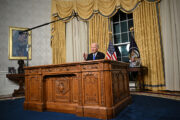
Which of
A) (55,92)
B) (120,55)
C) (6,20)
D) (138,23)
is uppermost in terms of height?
(6,20)

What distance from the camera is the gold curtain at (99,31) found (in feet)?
18.2

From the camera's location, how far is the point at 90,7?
5.73m

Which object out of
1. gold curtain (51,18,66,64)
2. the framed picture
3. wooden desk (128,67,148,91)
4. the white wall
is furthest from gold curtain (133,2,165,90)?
the framed picture

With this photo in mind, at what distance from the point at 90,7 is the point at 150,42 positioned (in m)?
2.78

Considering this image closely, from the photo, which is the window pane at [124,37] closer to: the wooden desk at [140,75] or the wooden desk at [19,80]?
the wooden desk at [140,75]

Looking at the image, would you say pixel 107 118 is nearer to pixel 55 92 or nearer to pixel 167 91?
pixel 55 92

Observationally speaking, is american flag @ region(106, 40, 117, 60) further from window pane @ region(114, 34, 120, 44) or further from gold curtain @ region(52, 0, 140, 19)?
gold curtain @ region(52, 0, 140, 19)

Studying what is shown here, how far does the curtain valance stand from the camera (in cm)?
511

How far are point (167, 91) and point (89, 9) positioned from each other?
4.21 m

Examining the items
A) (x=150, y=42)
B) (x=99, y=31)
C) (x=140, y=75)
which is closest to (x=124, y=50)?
(x=150, y=42)

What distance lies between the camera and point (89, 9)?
5762 millimetres

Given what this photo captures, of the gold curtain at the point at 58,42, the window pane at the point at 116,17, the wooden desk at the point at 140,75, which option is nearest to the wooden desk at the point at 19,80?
the gold curtain at the point at 58,42

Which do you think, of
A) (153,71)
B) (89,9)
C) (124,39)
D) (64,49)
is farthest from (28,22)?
(153,71)

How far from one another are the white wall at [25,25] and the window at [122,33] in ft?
10.1
